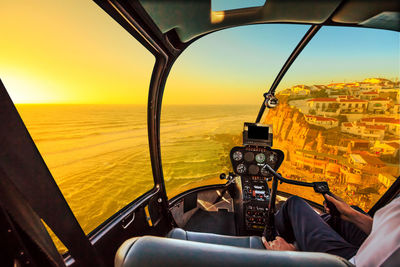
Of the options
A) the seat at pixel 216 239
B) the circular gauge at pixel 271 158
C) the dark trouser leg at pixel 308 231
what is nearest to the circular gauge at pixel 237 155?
the circular gauge at pixel 271 158

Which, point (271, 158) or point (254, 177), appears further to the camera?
point (254, 177)

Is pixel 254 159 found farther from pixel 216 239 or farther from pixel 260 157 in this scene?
pixel 216 239

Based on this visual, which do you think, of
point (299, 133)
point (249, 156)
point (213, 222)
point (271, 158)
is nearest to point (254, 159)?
point (249, 156)

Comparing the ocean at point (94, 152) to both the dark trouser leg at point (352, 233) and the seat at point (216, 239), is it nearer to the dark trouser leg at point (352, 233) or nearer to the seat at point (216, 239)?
the seat at point (216, 239)

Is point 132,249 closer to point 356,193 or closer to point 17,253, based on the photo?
point 17,253

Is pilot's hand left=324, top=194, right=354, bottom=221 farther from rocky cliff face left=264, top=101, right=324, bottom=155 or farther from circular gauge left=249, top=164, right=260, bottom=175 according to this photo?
rocky cliff face left=264, top=101, right=324, bottom=155

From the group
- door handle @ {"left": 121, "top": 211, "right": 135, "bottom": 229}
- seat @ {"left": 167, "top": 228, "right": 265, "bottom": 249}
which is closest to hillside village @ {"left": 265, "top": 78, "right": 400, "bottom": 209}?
seat @ {"left": 167, "top": 228, "right": 265, "bottom": 249}
